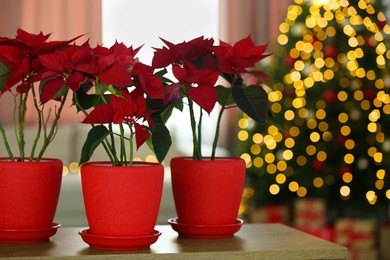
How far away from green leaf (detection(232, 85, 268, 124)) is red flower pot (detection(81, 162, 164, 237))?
0.60 feet

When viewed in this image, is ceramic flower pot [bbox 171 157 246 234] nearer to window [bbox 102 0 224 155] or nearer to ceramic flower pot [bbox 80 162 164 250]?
ceramic flower pot [bbox 80 162 164 250]

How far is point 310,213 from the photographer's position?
4.16 m

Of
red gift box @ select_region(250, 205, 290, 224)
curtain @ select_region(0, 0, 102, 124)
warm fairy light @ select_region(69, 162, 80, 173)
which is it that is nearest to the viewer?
red gift box @ select_region(250, 205, 290, 224)

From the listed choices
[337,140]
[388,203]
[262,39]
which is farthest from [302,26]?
[262,39]

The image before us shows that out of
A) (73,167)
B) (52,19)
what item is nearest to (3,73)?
(73,167)

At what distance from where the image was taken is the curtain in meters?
5.26

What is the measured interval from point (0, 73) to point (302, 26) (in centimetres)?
316

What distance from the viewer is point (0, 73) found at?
1281 mm

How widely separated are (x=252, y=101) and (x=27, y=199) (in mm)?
416

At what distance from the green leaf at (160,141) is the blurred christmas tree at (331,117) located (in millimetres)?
2927

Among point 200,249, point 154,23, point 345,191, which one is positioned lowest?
point 345,191

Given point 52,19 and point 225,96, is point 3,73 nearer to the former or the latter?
point 225,96

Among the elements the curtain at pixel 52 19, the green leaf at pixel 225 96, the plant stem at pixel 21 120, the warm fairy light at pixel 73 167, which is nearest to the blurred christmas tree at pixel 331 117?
the warm fairy light at pixel 73 167

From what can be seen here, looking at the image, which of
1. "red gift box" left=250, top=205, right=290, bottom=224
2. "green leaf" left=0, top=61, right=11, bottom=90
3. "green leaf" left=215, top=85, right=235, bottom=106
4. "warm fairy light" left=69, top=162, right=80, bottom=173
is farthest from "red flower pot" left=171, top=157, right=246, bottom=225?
"warm fairy light" left=69, top=162, right=80, bottom=173
